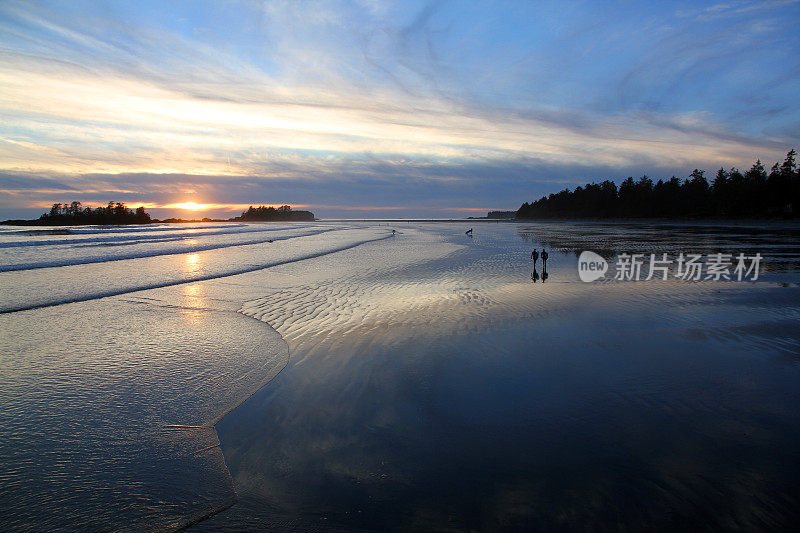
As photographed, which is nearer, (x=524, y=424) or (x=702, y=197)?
(x=524, y=424)

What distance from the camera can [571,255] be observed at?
23.4 meters

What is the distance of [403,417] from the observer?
476 centimetres

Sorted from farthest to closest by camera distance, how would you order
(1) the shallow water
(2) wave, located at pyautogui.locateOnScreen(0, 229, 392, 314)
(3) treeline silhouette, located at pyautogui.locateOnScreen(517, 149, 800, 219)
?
1. (3) treeline silhouette, located at pyautogui.locateOnScreen(517, 149, 800, 219)
2. (2) wave, located at pyautogui.locateOnScreen(0, 229, 392, 314)
3. (1) the shallow water

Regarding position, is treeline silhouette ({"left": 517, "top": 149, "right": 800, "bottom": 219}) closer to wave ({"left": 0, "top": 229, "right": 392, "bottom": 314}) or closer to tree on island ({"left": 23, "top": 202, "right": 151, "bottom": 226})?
wave ({"left": 0, "top": 229, "right": 392, "bottom": 314})

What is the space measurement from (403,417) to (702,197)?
122296 millimetres

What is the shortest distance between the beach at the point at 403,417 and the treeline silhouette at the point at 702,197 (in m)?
90.8

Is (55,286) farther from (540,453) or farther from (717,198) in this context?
(717,198)

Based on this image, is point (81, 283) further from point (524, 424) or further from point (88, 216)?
point (88, 216)

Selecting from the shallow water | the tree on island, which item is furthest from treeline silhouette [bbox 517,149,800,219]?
the tree on island

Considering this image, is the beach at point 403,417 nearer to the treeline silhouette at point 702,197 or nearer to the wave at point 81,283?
the wave at point 81,283

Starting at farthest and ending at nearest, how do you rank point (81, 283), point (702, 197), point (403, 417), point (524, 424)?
point (702, 197), point (81, 283), point (403, 417), point (524, 424)

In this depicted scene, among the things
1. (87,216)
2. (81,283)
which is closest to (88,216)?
(87,216)

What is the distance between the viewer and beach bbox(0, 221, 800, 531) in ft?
10.7

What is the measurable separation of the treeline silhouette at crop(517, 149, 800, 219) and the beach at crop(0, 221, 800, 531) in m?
90.8
